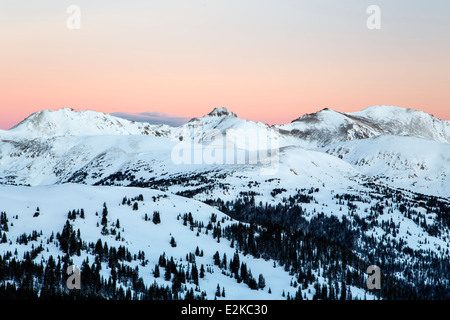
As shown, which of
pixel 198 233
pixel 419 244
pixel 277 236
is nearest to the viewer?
pixel 198 233

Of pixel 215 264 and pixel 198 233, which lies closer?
pixel 215 264

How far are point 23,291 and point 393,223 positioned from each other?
19003 centimetres

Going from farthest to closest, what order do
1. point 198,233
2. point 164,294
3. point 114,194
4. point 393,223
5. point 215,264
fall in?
point 393,223 < point 114,194 < point 198,233 < point 215,264 < point 164,294

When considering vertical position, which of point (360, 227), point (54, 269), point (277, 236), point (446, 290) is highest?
point (54, 269)

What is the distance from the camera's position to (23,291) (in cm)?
4431

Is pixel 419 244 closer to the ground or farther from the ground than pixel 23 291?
closer to the ground
